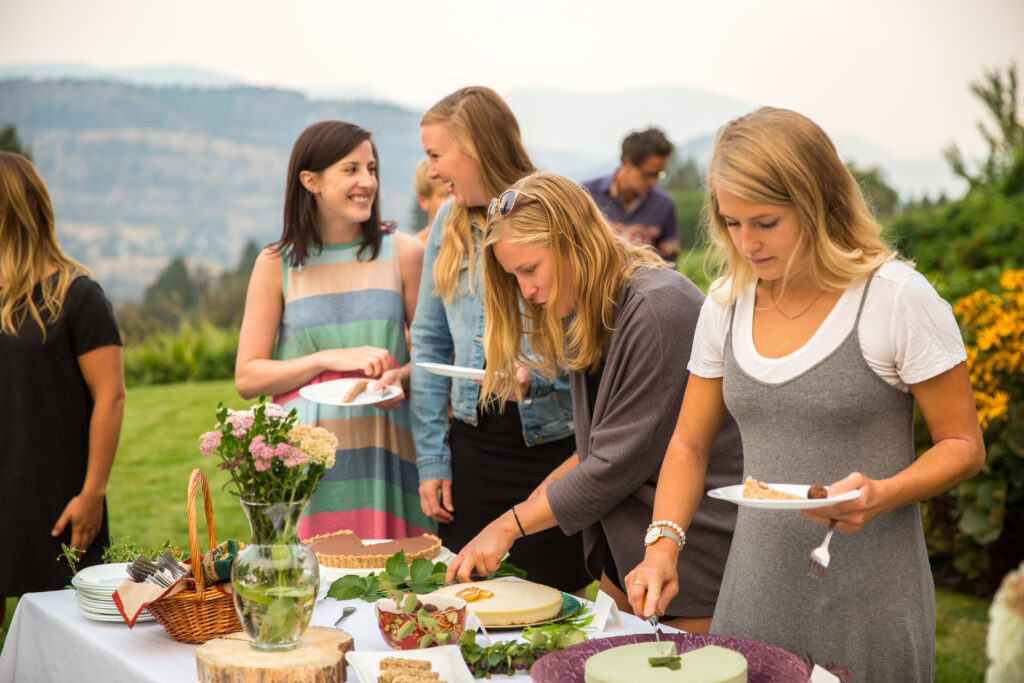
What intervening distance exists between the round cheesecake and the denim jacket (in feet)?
2.28

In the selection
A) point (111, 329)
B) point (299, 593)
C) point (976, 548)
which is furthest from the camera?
point (976, 548)

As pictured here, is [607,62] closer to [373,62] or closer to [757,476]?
[373,62]

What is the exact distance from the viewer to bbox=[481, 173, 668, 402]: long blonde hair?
205 cm

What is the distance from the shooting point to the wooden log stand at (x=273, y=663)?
159 centimetres

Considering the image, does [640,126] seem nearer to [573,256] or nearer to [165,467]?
[165,467]

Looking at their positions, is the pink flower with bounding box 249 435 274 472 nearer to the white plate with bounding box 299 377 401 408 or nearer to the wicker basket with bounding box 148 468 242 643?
the wicker basket with bounding box 148 468 242 643

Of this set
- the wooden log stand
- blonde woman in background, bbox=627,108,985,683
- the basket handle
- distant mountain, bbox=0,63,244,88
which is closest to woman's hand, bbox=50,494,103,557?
the basket handle

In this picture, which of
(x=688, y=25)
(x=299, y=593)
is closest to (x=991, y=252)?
(x=688, y=25)

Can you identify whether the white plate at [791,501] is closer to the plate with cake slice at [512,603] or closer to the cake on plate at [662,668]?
the cake on plate at [662,668]

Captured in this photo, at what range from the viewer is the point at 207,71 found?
1323 centimetres

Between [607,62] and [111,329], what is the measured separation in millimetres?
12346

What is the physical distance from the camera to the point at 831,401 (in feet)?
5.24

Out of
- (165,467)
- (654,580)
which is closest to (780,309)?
(654,580)

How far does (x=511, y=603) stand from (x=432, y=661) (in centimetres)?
31
